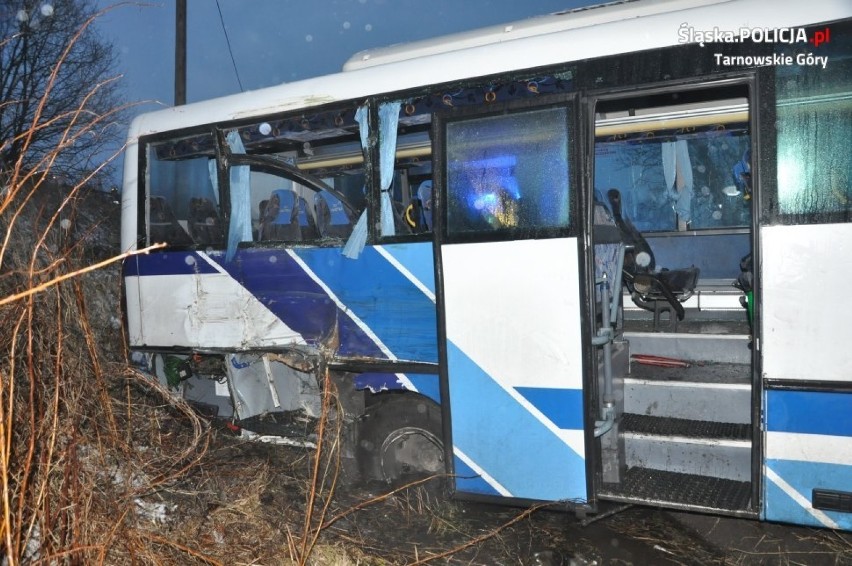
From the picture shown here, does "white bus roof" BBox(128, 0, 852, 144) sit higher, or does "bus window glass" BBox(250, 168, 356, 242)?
"white bus roof" BBox(128, 0, 852, 144)

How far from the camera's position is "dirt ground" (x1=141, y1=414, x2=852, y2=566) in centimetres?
406

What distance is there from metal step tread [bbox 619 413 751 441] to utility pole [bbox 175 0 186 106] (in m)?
13.1

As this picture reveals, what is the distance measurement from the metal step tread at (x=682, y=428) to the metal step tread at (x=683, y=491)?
0.28 meters

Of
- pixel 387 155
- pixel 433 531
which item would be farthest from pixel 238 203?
pixel 433 531

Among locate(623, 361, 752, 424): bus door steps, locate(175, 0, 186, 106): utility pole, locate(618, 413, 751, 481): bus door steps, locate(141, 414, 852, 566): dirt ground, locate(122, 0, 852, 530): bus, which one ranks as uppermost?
locate(175, 0, 186, 106): utility pole

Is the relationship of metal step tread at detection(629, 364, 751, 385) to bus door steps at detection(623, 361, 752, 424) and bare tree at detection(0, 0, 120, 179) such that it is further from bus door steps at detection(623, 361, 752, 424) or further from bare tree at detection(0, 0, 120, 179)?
bare tree at detection(0, 0, 120, 179)

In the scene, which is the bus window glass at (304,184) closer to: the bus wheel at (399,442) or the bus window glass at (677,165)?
the bus wheel at (399,442)

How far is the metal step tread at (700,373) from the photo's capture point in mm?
5328

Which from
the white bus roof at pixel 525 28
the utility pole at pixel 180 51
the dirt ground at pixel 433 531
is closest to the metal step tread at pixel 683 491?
the dirt ground at pixel 433 531

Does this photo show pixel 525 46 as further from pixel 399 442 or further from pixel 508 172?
pixel 399 442

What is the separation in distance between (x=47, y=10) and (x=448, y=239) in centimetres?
1705

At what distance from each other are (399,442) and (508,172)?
224 cm

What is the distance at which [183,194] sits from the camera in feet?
20.3

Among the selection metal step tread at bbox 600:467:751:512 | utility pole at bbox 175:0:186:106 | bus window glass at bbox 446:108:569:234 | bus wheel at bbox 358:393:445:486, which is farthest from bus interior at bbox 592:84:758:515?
utility pole at bbox 175:0:186:106
